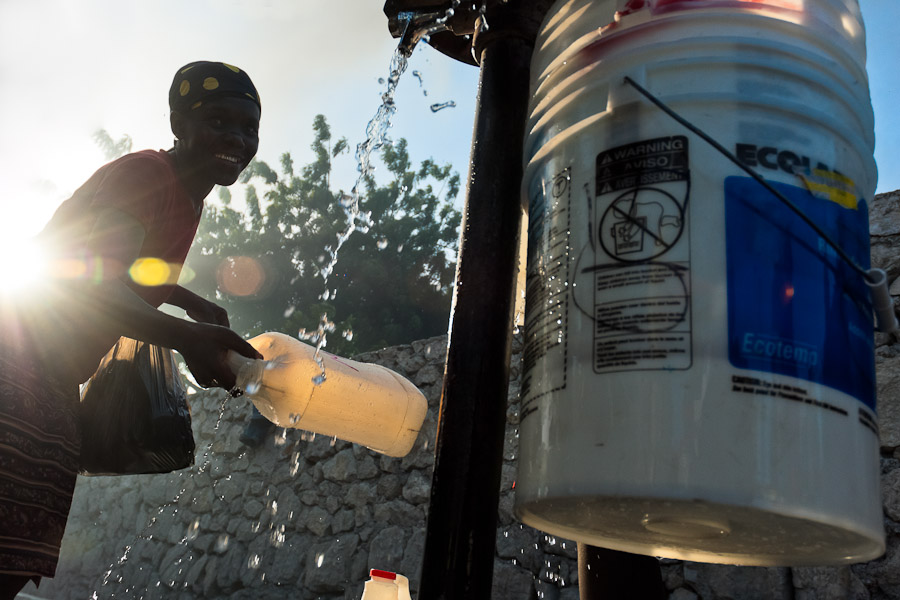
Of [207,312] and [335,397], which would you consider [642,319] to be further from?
[207,312]

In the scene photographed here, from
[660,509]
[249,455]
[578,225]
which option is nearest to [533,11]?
[578,225]

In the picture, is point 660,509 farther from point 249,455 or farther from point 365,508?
point 249,455

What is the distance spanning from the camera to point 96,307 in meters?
1.33

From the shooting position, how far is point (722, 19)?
2.62 ft

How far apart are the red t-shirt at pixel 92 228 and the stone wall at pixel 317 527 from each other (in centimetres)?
255

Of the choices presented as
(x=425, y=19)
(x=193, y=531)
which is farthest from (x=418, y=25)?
(x=193, y=531)

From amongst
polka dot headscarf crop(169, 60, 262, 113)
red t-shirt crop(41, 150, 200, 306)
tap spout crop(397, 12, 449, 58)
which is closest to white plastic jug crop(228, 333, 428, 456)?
red t-shirt crop(41, 150, 200, 306)

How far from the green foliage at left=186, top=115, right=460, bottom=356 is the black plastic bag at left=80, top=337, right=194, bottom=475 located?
8.95 m

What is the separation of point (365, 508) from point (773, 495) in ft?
15.2

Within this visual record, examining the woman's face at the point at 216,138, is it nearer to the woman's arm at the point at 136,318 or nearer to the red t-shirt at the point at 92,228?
the red t-shirt at the point at 92,228

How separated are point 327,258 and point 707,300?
12.3 meters

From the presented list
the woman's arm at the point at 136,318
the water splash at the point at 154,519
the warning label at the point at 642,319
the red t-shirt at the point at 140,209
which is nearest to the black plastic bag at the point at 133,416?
the red t-shirt at the point at 140,209

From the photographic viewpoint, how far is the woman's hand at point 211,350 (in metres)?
1.30

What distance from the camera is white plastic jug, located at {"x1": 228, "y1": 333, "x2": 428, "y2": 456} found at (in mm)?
1565
